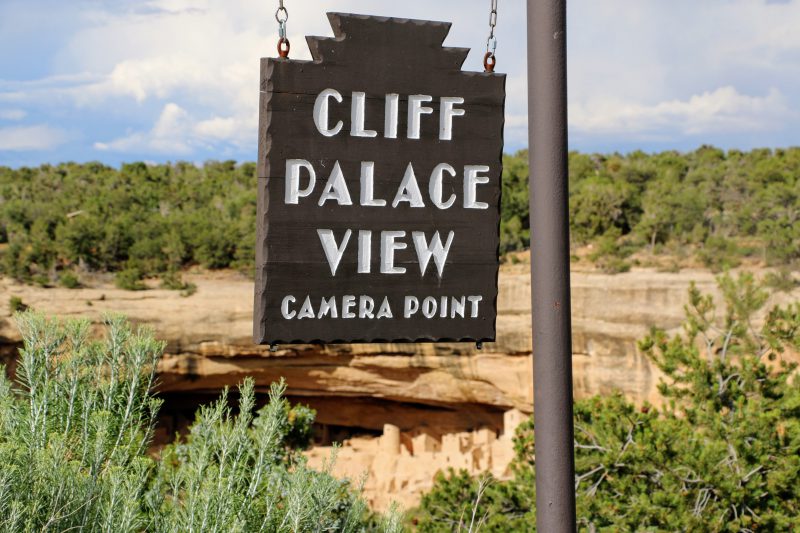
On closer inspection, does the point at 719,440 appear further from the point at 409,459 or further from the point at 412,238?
the point at 409,459

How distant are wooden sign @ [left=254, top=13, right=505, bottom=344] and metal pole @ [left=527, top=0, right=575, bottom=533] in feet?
0.89

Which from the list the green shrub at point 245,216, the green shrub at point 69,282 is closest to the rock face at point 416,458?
the green shrub at point 245,216

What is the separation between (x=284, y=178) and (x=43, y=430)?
179 cm

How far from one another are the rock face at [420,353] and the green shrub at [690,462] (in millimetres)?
4977

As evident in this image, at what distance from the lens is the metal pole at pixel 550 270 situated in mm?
2145

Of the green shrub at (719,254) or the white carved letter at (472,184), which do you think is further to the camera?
the green shrub at (719,254)

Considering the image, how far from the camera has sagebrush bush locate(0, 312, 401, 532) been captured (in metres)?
2.83

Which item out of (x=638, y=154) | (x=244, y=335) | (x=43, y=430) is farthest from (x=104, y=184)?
(x=43, y=430)

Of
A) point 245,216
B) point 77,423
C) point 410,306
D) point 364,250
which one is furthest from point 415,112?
point 245,216

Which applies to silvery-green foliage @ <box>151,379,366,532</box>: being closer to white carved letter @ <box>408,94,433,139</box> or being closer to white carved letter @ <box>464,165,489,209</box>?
white carved letter @ <box>464,165,489,209</box>

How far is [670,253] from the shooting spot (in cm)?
2000

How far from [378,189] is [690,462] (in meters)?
6.25

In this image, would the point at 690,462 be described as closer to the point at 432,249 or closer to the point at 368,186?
the point at 432,249

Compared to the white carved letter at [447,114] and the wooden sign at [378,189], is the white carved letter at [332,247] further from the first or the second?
the white carved letter at [447,114]
